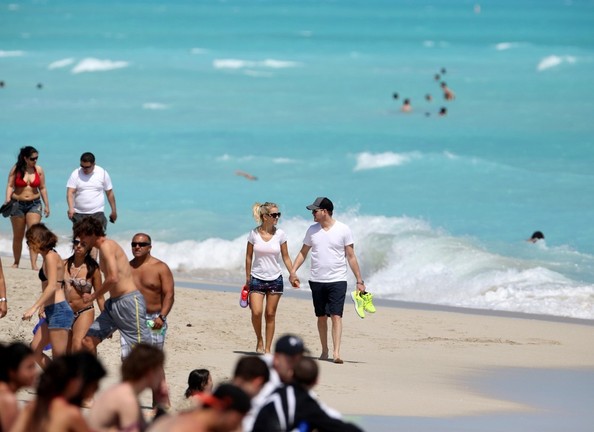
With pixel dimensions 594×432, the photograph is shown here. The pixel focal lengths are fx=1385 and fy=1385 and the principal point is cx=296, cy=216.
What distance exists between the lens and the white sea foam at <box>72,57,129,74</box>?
5470 centimetres

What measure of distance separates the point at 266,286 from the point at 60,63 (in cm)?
4707

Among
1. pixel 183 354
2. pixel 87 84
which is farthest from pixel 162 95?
pixel 183 354

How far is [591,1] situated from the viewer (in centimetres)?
10125

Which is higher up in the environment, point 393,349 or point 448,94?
point 448,94

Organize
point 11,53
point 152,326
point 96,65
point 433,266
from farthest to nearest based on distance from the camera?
point 11,53 → point 96,65 → point 433,266 → point 152,326

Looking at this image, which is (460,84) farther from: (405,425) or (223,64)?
(405,425)

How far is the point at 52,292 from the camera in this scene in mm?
9062

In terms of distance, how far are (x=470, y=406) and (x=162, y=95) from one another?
37.4m

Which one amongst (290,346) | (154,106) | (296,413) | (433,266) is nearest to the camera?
(296,413)

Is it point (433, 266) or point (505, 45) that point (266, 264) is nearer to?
point (433, 266)

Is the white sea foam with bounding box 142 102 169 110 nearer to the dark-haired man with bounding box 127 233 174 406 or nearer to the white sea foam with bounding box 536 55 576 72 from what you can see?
the white sea foam with bounding box 536 55 576 72

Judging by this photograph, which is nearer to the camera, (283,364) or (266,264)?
(283,364)

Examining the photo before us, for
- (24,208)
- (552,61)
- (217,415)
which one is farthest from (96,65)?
(217,415)

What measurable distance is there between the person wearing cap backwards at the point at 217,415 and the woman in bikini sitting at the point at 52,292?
3616 millimetres
